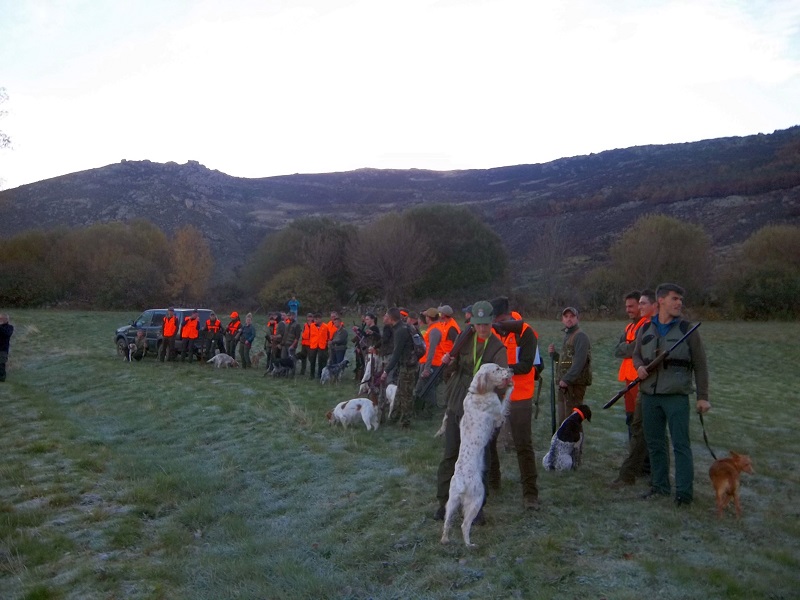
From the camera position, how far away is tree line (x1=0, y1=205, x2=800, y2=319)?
130 ft

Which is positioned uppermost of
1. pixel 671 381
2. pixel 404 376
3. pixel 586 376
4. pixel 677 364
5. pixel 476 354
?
pixel 476 354

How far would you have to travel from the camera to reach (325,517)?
6434mm

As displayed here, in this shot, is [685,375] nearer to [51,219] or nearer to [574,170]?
[51,219]

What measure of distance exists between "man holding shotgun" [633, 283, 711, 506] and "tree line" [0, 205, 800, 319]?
33448 millimetres

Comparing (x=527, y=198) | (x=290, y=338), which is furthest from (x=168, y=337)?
(x=527, y=198)

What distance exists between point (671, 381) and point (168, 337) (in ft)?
52.4

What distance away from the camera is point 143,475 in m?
8.21

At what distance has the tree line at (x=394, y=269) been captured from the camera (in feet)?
130

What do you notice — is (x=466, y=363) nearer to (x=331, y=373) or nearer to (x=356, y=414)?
(x=356, y=414)

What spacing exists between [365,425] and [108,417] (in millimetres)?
4783

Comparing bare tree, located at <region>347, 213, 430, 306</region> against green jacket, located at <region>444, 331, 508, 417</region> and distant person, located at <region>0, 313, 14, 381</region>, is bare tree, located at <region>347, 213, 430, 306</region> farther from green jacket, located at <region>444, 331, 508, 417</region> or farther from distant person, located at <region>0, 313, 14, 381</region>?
green jacket, located at <region>444, 331, 508, 417</region>

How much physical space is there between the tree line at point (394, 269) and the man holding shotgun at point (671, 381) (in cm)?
3345

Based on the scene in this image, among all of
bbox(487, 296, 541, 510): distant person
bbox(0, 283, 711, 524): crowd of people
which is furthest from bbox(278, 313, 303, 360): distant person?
bbox(487, 296, 541, 510): distant person

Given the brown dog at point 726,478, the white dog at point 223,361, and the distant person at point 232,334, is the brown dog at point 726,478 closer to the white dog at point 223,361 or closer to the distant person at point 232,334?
the white dog at point 223,361
